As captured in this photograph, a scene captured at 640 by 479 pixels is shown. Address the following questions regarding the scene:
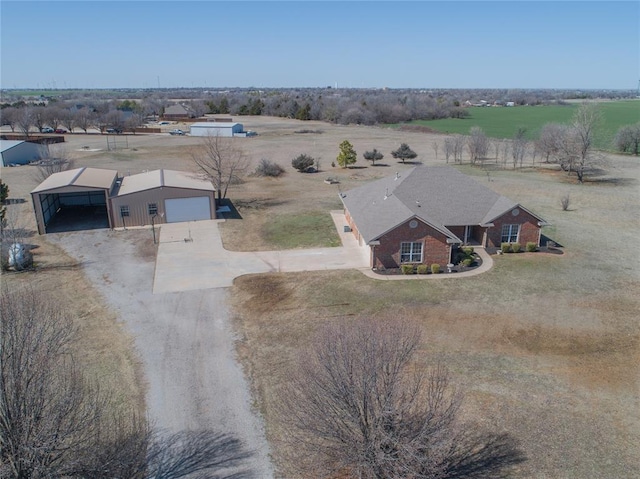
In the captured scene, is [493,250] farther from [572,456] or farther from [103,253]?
[103,253]

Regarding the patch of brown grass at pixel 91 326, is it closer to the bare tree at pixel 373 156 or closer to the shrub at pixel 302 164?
the shrub at pixel 302 164

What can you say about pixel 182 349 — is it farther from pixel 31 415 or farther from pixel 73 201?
pixel 73 201

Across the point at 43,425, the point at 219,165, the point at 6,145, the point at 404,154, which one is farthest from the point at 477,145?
the point at 43,425

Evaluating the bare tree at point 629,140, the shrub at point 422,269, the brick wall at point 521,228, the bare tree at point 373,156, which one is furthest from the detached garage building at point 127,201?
the bare tree at point 629,140

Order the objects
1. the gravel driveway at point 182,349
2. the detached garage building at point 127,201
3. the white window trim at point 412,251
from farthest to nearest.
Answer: the detached garage building at point 127,201 → the white window trim at point 412,251 → the gravel driveway at point 182,349

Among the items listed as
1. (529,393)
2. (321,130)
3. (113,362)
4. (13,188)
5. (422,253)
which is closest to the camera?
(529,393)

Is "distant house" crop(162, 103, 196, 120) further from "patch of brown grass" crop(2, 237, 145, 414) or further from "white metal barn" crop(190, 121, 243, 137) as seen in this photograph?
"patch of brown grass" crop(2, 237, 145, 414)

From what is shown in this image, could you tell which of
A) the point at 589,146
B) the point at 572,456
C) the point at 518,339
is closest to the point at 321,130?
the point at 589,146
